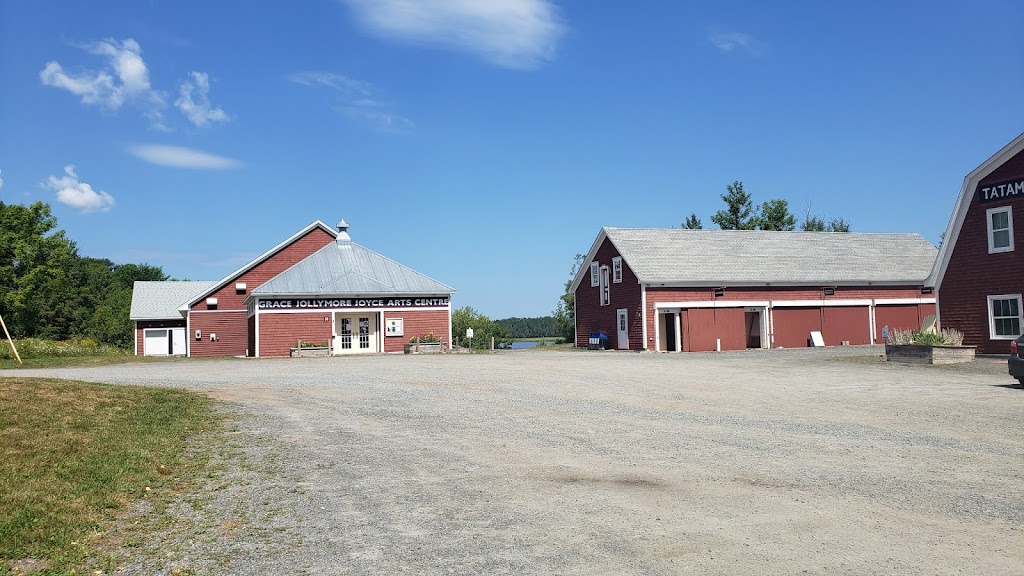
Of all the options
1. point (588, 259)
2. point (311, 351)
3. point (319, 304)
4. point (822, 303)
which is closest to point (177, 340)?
point (319, 304)

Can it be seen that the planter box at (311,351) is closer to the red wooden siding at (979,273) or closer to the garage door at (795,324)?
the garage door at (795,324)

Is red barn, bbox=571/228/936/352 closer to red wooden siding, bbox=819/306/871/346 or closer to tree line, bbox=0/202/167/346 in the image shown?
red wooden siding, bbox=819/306/871/346

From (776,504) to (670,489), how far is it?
1103mm

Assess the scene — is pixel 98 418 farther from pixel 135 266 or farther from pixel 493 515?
pixel 135 266

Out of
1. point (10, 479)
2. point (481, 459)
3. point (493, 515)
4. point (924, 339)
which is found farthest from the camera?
point (924, 339)

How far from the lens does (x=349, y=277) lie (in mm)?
45438

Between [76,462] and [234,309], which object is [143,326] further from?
[76,462]

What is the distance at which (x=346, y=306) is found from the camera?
44.3 metres

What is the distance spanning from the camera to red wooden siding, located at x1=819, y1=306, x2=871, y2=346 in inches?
1662

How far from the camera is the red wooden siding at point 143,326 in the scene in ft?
192

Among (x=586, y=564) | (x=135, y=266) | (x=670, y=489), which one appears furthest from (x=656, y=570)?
(x=135, y=266)

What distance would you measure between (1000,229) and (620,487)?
2607cm

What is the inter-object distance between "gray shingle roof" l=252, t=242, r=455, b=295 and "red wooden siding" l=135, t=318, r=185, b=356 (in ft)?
59.0

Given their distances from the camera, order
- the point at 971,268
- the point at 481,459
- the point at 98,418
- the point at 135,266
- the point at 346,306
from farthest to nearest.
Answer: the point at 135,266 → the point at 346,306 → the point at 971,268 → the point at 98,418 → the point at 481,459
